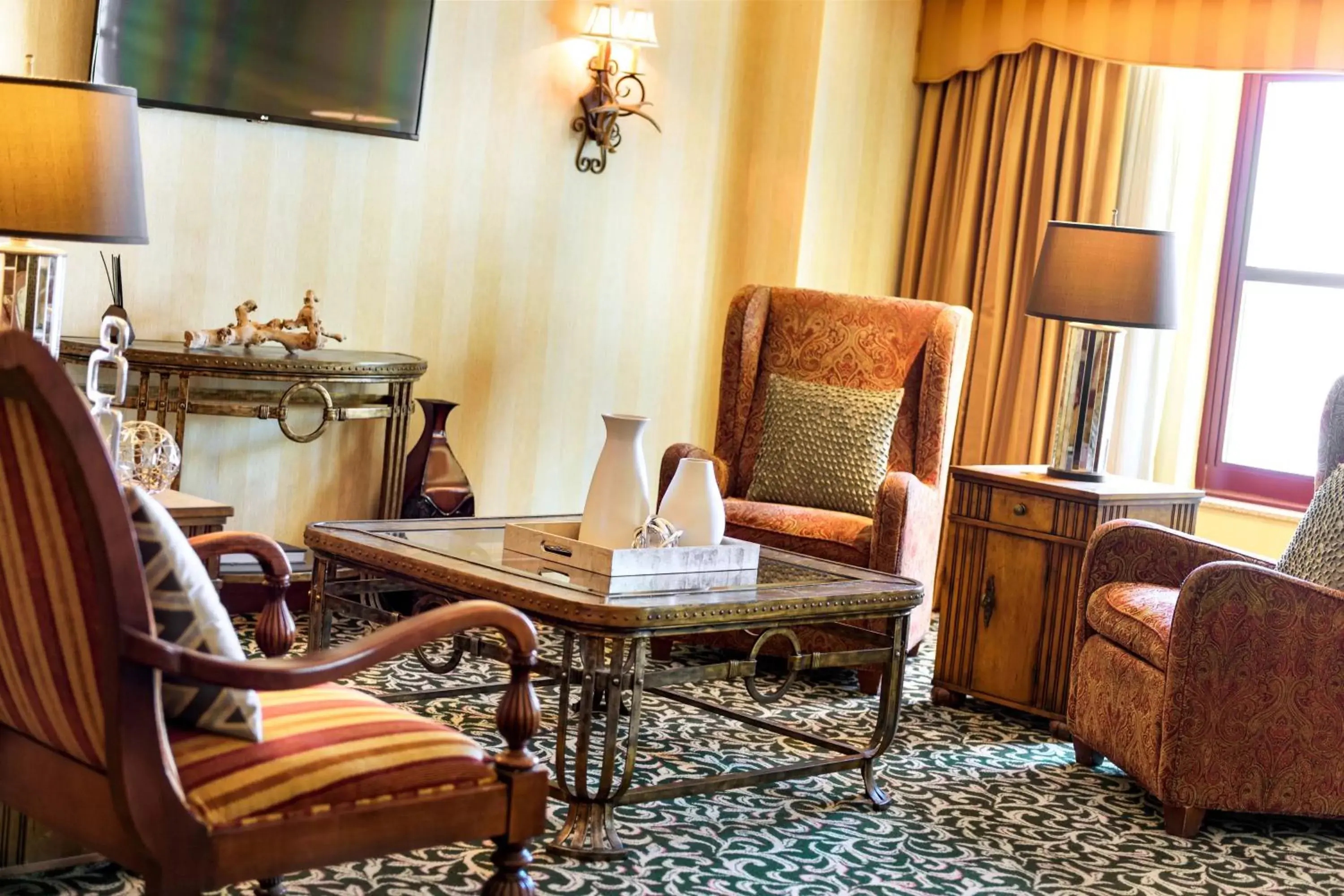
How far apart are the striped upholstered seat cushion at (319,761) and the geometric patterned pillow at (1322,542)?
2.33 meters

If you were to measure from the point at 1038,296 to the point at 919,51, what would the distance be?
6.80 feet

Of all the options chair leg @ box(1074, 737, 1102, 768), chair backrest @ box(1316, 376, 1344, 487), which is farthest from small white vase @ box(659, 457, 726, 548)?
chair backrest @ box(1316, 376, 1344, 487)

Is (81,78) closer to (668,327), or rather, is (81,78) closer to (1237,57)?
(668,327)

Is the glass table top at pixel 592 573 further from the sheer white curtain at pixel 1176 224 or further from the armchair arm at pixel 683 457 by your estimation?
the sheer white curtain at pixel 1176 224

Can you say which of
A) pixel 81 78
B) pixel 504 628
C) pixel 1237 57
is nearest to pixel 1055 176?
pixel 1237 57

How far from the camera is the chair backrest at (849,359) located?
5.04m

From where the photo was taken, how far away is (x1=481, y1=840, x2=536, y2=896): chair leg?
7.34 feet

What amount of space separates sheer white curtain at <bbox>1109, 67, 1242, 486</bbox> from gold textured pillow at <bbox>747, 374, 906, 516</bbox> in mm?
1174

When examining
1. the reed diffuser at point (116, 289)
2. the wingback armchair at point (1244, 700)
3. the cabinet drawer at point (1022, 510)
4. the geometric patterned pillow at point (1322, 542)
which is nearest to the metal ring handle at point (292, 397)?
the reed diffuser at point (116, 289)

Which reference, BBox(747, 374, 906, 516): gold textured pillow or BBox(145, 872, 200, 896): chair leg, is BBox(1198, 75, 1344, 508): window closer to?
BBox(747, 374, 906, 516): gold textured pillow

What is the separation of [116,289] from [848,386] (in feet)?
7.60

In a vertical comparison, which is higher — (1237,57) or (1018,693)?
(1237,57)

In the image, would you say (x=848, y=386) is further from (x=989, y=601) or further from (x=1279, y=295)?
(x=1279, y=295)

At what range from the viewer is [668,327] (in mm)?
6211
